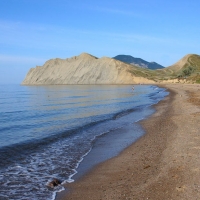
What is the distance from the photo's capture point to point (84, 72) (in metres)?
172

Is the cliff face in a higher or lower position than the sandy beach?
higher

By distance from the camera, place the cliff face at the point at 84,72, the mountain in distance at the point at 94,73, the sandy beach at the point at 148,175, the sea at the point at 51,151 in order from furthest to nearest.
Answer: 1. the cliff face at the point at 84,72
2. the mountain in distance at the point at 94,73
3. the sea at the point at 51,151
4. the sandy beach at the point at 148,175

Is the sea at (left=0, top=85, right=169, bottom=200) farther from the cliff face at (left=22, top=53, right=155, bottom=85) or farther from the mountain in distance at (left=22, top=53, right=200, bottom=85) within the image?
the cliff face at (left=22, top=53, right=155, bottom=85)

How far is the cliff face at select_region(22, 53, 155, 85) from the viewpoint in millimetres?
161625

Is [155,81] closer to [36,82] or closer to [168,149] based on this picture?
[36,82]

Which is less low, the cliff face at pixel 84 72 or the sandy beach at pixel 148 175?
the cliff face at pixel 84 72

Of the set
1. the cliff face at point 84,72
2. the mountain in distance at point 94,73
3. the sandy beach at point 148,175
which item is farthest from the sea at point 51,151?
the cliff face at point 84,72

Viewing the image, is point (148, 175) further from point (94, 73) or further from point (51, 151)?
point (94, 73)

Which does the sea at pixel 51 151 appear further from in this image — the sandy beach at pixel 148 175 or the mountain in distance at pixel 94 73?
the mountain in distance at pixel 94 73

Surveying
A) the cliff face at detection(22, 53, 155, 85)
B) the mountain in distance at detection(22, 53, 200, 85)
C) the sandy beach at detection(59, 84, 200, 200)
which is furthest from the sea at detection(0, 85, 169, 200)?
the cliff face at detection(22, 53, 155, 85)

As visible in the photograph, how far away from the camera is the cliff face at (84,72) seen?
530 ft

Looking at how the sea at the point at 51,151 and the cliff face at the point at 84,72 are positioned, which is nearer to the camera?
the sea at the point at 51,151

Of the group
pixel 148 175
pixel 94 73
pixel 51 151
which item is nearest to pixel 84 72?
pixel 94 73

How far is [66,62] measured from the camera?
189 m
